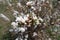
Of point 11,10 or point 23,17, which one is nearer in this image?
point 23,17

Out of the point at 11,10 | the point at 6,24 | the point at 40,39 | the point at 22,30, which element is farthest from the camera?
the point at 11,10

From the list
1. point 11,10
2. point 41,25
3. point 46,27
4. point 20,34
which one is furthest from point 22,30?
point 11,10

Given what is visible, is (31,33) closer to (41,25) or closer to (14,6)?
(41,25)

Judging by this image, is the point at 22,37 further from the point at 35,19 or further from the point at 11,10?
the point at 11,10

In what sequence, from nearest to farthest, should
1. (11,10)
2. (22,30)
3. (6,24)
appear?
(22,30) < (6,24) < (11,10)

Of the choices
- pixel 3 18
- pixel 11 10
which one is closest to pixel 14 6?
pixel 11 10

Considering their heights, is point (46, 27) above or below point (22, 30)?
above

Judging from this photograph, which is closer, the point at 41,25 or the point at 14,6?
the point at 41,25

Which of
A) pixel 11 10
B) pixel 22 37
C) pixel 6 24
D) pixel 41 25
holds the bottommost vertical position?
pixel 22 37

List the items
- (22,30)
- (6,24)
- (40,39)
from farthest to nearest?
(6,24) → (40,39) → (22,30)
